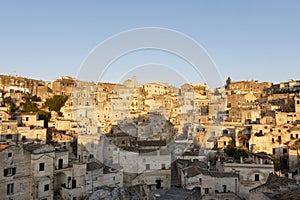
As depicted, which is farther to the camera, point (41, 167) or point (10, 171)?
point (41, 167)

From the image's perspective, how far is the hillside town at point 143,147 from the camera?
1811 centimetres

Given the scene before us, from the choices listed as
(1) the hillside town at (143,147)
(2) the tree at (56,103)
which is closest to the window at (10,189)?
(1) the hillside town at (143,147)

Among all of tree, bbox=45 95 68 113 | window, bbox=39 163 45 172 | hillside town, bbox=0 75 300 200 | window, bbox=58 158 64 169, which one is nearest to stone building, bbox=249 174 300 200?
hillside town, bbox=0 75 300 200

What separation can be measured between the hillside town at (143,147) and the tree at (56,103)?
240 millimetres

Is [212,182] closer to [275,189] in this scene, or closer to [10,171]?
[275,189]

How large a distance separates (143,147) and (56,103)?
2835 centimetres

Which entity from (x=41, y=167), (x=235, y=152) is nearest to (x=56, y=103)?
(x=41, y=167)

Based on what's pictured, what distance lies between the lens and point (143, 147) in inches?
976

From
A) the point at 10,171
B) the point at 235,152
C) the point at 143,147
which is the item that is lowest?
the point at 235,152

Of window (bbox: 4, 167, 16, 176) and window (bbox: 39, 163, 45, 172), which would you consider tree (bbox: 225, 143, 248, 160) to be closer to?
window (bbox: 39, 163, 45, 172)

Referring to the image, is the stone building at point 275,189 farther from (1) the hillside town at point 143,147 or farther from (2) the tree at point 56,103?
(2) the tree at point 56,103

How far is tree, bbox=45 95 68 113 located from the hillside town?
0.24 metres

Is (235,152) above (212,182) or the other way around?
above

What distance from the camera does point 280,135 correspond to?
28.1 metres
